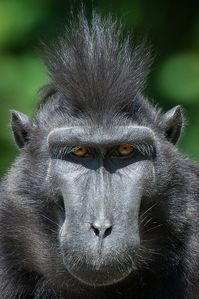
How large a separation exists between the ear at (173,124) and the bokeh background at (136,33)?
4290 millimetres

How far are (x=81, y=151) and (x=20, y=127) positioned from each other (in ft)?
2.49

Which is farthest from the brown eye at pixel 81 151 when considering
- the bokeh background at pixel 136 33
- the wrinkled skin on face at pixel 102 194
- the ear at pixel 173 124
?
the bokeh background at pixel 136 33

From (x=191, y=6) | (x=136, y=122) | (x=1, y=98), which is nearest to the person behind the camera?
(x=136, y=122)

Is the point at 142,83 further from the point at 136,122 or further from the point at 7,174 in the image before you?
the point at 7,174

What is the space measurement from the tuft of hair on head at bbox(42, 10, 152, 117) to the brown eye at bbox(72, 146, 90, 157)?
37 centimetres

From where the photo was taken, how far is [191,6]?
14.7 metres

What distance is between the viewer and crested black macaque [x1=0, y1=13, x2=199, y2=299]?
8016mm

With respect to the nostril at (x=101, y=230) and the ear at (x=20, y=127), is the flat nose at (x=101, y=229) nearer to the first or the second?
the nostril at (x=101, y=230)

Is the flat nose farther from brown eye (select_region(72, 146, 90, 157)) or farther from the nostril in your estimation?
brown eye (select_region(72, 146, 90, 157))

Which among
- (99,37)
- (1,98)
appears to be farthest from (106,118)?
(1,98)

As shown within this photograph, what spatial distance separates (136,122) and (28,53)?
5.85m

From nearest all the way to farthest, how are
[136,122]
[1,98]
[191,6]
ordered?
[136,122] < [1,98] < [191,6]

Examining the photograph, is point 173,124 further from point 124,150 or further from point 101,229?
point 101,229

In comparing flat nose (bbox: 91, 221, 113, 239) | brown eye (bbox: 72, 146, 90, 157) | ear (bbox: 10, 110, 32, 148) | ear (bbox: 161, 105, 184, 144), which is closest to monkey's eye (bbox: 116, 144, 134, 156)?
brown eye (bbox: 72, 146, 90, 157)
